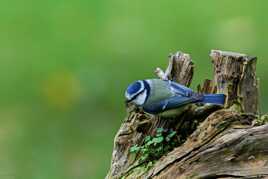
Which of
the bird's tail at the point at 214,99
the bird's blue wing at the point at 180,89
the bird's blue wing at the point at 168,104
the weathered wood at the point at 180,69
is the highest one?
the weathered wood at the point at 180,69

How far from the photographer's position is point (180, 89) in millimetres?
1955

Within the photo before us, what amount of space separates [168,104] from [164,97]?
0.04 m

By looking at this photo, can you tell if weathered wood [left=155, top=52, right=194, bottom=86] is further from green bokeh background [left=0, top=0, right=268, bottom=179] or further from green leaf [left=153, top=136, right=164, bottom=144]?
green bokeh background [left=0, top=0, right=268, bottom=179]

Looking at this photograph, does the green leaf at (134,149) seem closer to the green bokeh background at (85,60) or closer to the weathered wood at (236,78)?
the weathered wood at (236,78)

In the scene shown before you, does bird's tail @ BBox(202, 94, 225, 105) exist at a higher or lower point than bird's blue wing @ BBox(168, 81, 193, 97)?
lower

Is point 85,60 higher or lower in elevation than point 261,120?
lower

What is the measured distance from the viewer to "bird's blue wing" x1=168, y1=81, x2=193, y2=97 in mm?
1932

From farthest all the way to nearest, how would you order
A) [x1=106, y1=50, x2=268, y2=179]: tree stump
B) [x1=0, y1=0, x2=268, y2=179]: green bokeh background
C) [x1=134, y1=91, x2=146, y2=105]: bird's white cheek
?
[x1=0, y1=0, x2=268, y2=179]: green bokeh background < [x1=134, y1=91, x2=146, y2=105]: bird's white cheek < [x1=106, y1=50, x2=268, y2=179]: tree stump

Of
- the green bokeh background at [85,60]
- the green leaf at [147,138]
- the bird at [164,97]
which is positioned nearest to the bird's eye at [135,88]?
the bird at [164,97]

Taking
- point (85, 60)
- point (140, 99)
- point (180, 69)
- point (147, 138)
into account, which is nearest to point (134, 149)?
point (147, 138)

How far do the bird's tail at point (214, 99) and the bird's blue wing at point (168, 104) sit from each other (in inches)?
1.0

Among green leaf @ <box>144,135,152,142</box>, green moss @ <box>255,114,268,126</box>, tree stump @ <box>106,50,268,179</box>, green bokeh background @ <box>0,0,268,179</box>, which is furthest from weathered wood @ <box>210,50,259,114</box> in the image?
green bokeh background @ <box>0,0,268,179</box>

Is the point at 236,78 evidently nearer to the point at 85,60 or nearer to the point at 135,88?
the point at 135,88

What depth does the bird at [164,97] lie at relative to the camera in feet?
6.27
